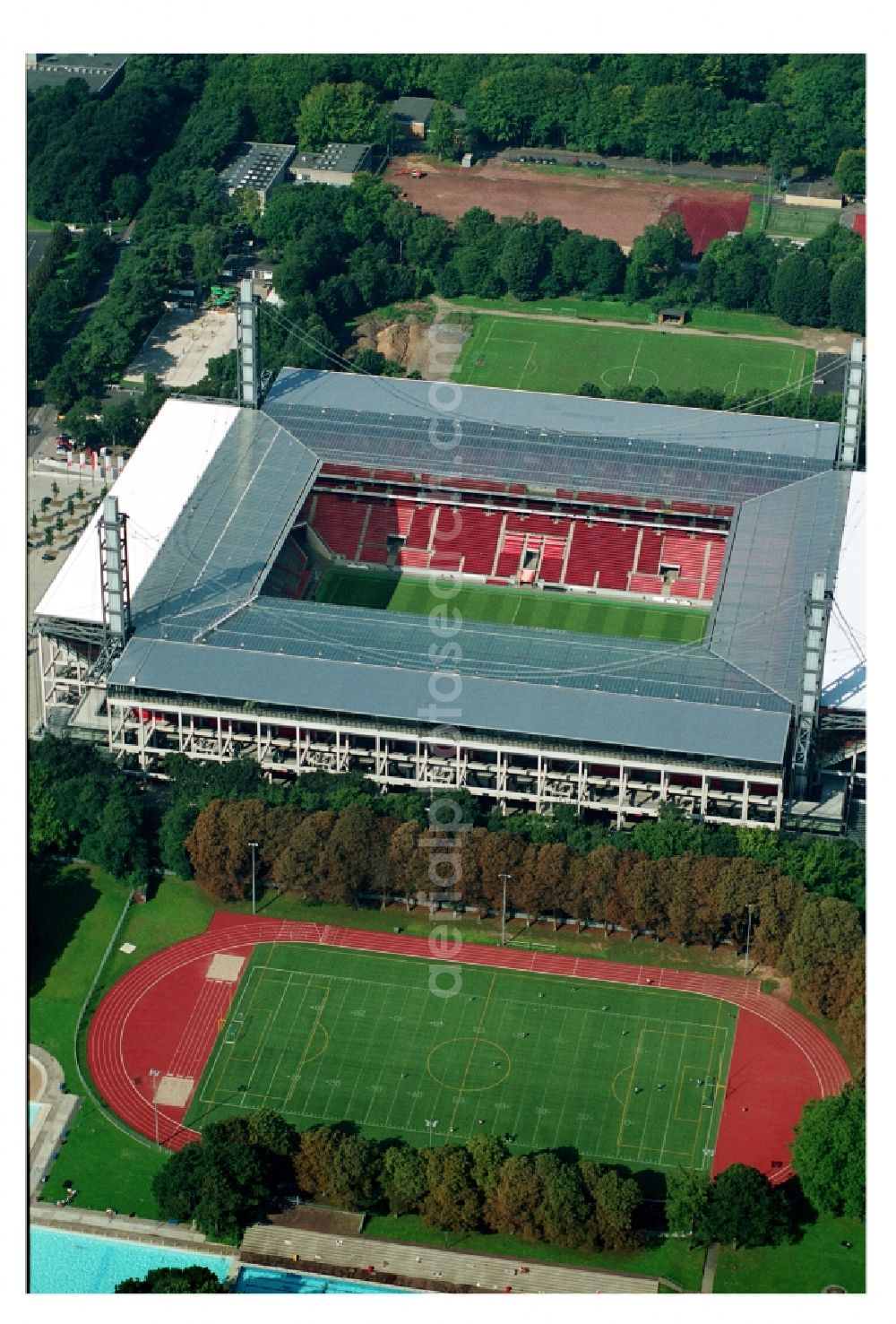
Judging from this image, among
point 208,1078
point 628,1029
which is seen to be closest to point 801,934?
point 628,1029

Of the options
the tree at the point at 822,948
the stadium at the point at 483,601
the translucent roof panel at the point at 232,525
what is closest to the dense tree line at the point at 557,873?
the tree at the point at 822,948

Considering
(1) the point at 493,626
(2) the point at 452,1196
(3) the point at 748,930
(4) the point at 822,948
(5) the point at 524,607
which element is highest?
(5) the point at 524,607

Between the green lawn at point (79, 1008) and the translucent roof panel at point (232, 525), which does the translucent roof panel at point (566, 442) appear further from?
the green lawn at point (79, 1008)

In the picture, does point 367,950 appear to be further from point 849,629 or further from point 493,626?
point 849,629

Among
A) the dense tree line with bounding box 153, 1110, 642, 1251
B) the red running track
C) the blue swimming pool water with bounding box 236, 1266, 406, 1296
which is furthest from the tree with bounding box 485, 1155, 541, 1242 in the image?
the red running track

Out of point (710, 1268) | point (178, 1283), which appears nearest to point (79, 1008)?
point (178, 1283)

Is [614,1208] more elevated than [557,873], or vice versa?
[557,873]

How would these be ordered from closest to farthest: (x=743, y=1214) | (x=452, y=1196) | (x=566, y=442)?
(x=743, y=1214) → (x=452, y=1196) → (x=566, y=442)
